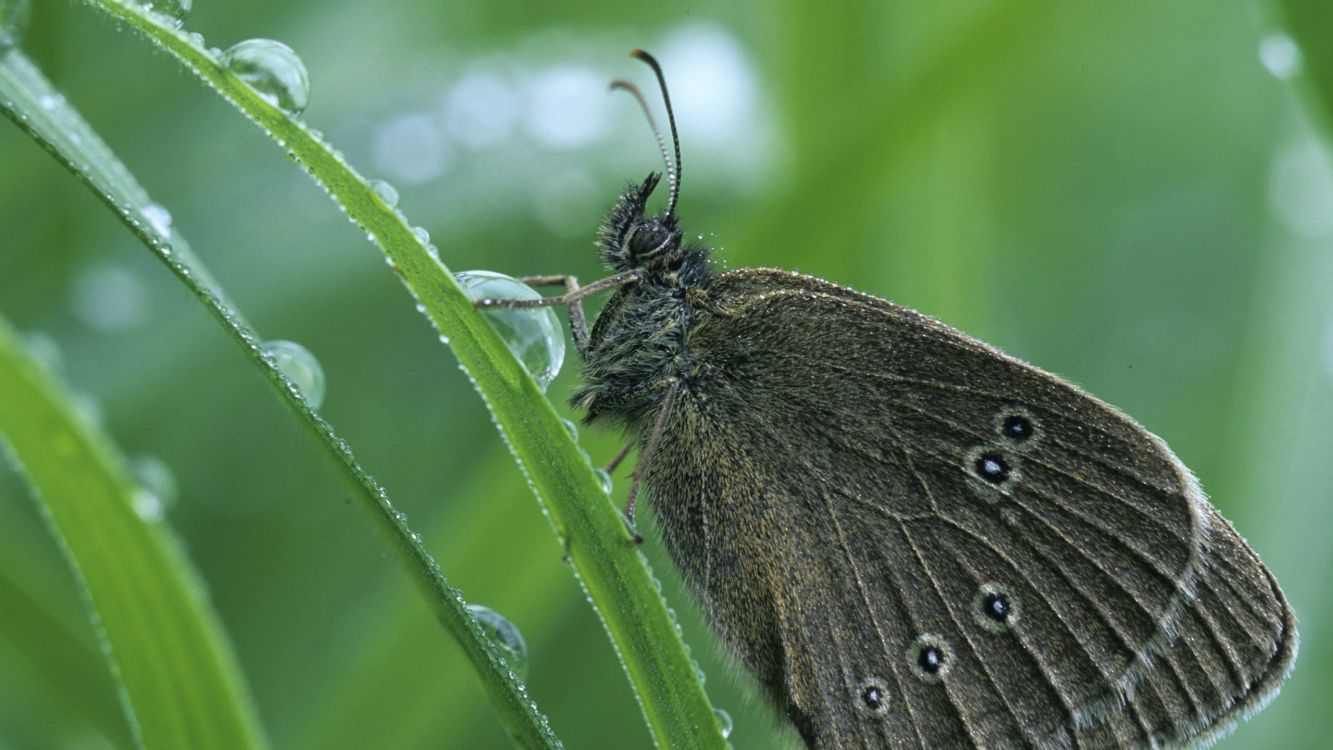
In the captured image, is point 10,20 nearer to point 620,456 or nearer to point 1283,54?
point 620,456

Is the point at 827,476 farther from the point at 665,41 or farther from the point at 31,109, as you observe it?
the point at 665,41

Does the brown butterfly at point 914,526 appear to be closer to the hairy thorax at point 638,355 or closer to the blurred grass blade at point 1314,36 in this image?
the hairy thorax at point 638,355

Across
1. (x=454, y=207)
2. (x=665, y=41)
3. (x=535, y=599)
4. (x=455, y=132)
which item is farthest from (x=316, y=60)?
(x=535, y=599)

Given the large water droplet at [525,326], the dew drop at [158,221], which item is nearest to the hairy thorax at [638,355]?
the large water droplet at [525,326]

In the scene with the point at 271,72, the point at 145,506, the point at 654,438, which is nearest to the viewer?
the point at 271,72

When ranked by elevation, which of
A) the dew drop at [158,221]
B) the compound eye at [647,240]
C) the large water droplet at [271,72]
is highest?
the large water droplet at [271,72]

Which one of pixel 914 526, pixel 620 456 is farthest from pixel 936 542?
pixel 620 456
